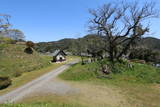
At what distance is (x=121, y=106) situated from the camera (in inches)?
286

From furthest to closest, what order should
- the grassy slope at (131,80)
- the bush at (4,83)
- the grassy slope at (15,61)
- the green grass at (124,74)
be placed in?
the grassy slope at (15,61)
the green grass at (124,74)
the bush at (4,83)
the grassy slope at (131,80)

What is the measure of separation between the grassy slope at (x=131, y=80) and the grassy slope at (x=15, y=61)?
8.05 meters

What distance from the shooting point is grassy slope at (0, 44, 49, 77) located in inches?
610

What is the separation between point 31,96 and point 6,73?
28.3 ft

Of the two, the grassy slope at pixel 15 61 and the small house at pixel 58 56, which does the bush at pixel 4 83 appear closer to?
the grassy slope at pixel 15 61

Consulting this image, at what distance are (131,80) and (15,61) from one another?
1886 cm

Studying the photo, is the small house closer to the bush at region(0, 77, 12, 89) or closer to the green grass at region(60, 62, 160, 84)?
the green grass at region(60, 62, 160, 84)

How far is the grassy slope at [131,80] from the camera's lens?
934cm

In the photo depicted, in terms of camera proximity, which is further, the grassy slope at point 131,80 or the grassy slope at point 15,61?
the grassy slope at point 15,61

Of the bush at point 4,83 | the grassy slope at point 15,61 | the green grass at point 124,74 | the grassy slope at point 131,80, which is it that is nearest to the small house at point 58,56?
the grassy slope at point 15,61

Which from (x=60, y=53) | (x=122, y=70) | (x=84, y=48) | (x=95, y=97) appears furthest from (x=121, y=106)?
(x=60, y=53)

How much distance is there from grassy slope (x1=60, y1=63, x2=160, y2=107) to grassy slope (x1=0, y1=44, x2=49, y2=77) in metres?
8.05

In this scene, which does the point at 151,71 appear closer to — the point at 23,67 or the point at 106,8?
the point at 106,8

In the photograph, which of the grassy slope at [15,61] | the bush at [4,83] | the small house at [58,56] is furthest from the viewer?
the small house at [58,56]
